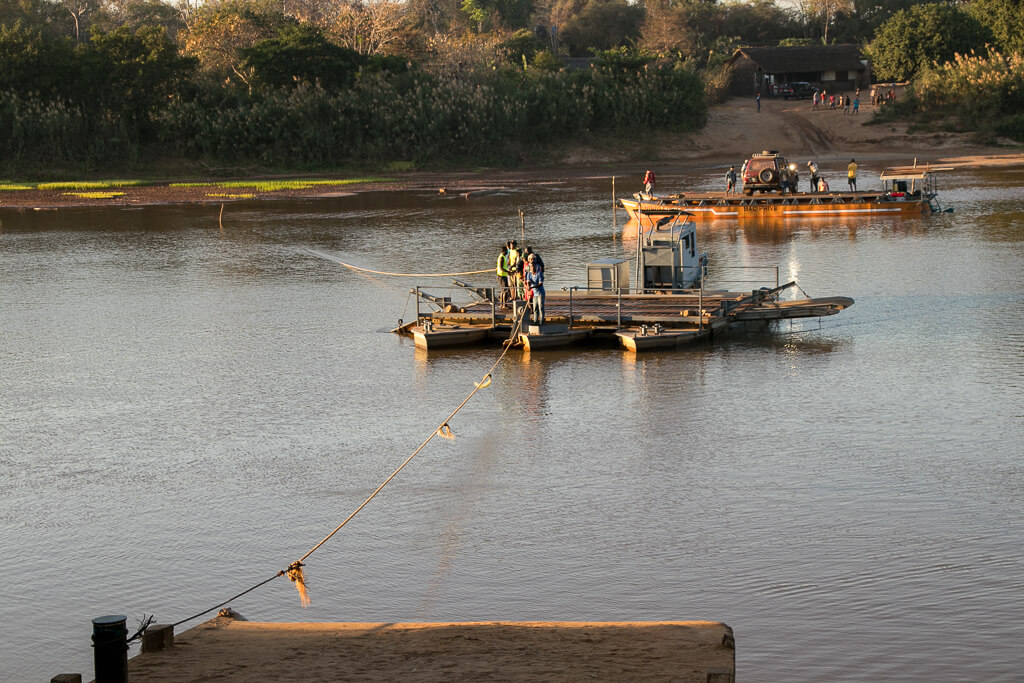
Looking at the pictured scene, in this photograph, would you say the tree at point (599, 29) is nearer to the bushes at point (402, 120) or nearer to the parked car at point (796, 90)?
the parked car at point (796, 90)

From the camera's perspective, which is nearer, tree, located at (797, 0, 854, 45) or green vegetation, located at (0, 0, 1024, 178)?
green vegetation, located at (0, 0, 1024, 178)

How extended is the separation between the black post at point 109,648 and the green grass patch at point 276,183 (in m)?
56.0

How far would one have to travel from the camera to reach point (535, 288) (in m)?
24.6

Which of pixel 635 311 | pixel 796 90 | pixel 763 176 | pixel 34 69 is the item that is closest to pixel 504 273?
pixel 635 311

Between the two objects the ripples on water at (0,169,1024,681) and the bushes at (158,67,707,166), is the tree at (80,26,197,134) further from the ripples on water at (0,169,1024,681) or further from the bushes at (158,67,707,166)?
the ripples on water at (0,169,1024,681)

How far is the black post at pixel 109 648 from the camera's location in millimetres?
8141

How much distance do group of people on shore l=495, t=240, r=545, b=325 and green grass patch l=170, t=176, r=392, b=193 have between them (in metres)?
38.1

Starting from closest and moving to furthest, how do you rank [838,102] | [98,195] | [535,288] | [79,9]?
[535,288]
[98,195]
[838,102]
[79,9]

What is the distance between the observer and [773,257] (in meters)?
37.3

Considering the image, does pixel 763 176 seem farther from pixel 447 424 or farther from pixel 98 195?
pixel 447 424

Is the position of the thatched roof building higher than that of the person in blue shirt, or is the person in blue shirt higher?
the thatched roof building

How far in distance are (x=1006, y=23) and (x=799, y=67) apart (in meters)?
14.3

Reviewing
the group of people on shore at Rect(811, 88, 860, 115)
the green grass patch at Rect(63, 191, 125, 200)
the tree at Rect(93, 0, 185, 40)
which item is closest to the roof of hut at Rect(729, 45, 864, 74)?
the group of people on shore at Rect(811, 88, 860, 115)

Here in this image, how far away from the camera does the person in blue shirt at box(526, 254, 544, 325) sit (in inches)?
958
